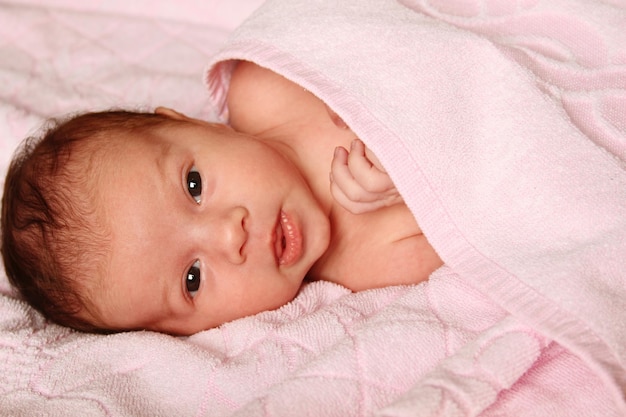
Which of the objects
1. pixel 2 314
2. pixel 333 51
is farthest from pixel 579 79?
pixel 2 314

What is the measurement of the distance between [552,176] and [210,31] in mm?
1117

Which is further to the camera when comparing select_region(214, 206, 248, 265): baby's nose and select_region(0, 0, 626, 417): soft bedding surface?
select_region(214, 206, 248, 265): baby's nose

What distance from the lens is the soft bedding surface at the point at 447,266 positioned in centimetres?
108

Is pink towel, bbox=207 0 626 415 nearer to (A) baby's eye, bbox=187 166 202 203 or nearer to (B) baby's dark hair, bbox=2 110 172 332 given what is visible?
(A) baby's eye, bbox=187 166 202 203

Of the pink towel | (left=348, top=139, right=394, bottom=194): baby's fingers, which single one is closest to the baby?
(left=348, top=139, right=394, bottom=194): baby's fingers

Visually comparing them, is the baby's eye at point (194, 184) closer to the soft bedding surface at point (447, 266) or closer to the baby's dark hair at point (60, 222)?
the baby's dark hair at point (60, 222)

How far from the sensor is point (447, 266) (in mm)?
1279

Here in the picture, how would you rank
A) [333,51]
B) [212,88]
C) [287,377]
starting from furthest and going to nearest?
[212,88] → [333,51] → [287,377]

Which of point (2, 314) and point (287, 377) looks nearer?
point (287, 377)

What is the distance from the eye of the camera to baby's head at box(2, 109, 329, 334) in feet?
4.15

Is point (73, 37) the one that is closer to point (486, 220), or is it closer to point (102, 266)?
point (102, 266)

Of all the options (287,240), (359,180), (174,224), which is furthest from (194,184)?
(359,180)

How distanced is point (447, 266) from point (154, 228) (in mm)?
554

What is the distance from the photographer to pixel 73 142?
4.42 feet
